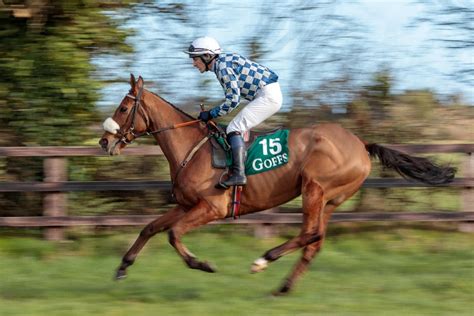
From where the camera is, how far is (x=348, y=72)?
432 inches

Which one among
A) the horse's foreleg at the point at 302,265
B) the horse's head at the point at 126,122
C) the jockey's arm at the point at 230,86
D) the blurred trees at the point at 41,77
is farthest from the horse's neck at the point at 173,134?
the blurred trees at the point at 41,77

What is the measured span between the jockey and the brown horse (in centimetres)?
24

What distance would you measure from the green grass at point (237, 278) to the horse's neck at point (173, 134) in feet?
4.20

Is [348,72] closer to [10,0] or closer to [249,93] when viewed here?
[249,93]

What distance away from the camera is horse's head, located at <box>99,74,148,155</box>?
24.5 ft

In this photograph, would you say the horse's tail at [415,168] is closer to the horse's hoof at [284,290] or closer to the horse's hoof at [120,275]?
the horse's hoof at [284,290]

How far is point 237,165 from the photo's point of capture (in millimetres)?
7195

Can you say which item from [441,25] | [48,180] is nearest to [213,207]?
[48,180]

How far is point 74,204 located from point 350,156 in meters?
4.17

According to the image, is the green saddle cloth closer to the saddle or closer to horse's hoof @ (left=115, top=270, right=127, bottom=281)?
the saddle

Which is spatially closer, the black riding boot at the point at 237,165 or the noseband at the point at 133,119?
the black riding boot at the point at 237,165

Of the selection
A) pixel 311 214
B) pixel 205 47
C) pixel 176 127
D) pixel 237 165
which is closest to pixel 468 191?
pixel 311 214

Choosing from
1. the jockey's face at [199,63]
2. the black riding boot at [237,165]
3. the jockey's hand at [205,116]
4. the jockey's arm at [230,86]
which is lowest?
the black riding boot at [237,165]

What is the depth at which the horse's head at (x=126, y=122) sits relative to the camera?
747 cm
